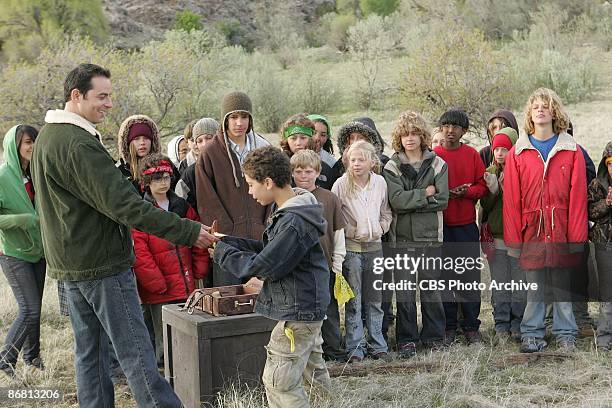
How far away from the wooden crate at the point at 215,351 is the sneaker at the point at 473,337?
2.39 m

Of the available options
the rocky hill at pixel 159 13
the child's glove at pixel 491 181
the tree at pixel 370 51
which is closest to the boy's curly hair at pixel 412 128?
the child's glove at pixel 491 181

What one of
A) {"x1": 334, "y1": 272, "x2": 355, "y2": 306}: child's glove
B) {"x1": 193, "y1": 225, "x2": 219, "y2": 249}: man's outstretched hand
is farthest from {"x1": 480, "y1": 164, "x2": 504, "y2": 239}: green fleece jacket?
{"x1": 193, "y1": 225, "x2": 219, "y2": 249}: man's outstretched hand

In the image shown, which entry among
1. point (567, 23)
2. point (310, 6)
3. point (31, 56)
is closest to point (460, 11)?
point (567, 23)

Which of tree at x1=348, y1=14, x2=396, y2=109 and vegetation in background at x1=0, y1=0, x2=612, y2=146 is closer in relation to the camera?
vegetation in background at x1=0, y1=0, x2=612, y2=146

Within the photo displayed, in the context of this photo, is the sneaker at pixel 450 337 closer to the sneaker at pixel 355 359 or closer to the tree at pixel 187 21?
the sneaker at pixel 355 359

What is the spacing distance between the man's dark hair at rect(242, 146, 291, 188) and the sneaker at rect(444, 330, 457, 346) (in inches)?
114

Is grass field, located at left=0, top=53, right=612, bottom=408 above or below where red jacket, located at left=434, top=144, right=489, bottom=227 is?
below

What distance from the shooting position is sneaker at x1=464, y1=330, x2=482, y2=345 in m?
6.33

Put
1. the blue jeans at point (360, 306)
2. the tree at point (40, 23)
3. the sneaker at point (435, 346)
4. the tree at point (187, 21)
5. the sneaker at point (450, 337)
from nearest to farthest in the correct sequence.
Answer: the blue jeans at point (360, 306)
the sneaker at point (435, 346)
the sneaker at point (450, 337)
the tree at point (40, 23)
the tree at point (187, 21)

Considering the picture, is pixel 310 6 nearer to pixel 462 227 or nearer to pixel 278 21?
pixel 278 21

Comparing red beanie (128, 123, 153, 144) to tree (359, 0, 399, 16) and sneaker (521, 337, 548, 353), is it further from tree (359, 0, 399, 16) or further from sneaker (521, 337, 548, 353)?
tree (359, 0, 399, 16)

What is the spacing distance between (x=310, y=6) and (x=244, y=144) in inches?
2286

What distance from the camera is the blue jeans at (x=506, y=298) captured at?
6.47 meters

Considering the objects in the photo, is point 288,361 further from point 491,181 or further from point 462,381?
point 491,181
